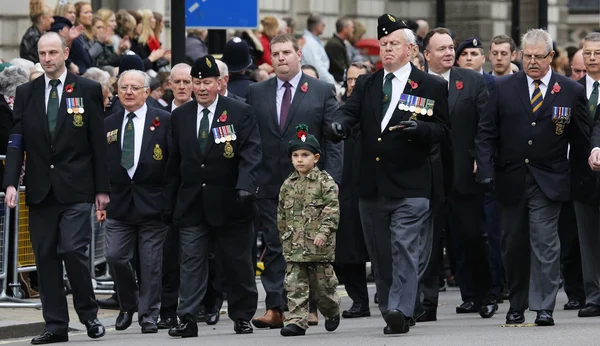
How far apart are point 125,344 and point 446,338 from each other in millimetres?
2268

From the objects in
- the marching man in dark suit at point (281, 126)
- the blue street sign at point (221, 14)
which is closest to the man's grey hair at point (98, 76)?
the blue street sign at point (221, 14)

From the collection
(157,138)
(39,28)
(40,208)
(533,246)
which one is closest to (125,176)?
(157,138)

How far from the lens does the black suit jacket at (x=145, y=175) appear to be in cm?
1316

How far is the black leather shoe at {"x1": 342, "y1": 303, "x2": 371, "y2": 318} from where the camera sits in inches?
554

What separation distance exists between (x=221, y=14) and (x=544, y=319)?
16.1ft

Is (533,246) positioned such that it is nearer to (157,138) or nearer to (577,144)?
(577,144)

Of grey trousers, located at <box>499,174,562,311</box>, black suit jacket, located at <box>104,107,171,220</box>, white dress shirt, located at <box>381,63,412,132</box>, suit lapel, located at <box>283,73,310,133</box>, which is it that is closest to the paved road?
grey trousers, located at <box>499,174,562,311</box>

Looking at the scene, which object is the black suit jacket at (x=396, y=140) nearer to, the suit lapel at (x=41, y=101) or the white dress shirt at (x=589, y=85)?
the suit lapel at (x=41, y=101)

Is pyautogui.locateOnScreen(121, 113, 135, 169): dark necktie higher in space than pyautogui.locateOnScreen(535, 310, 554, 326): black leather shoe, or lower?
higher

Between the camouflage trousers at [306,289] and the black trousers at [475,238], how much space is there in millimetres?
2018

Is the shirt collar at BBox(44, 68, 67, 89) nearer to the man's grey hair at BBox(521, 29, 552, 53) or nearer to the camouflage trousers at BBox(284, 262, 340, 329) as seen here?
the camouflage trousers at BBox(284, 262, 340, 329)

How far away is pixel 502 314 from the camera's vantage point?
14.0 m

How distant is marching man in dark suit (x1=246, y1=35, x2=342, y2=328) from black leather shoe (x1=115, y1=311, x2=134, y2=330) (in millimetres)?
1086

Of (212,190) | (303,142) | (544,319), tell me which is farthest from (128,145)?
(544,319)
